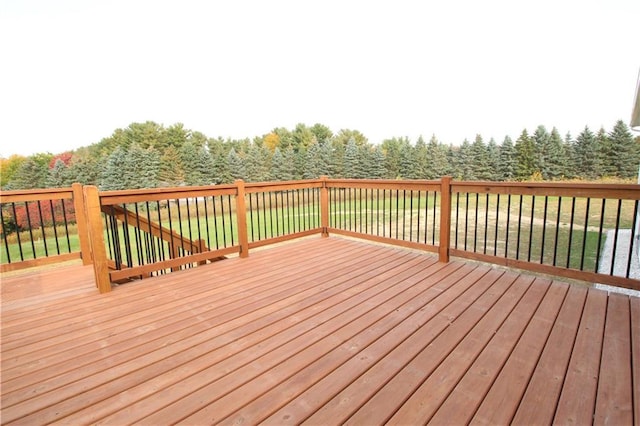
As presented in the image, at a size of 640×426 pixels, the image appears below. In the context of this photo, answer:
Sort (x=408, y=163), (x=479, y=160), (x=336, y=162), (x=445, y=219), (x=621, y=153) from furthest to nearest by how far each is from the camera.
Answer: (x=336, y=162), (x=408, y=163), (x=479, y=160), (x=621, y=153), (x=445, y=219)

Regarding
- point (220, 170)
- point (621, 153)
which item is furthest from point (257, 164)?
point (621, 153)

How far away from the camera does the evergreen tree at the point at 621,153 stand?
22094 millimetres

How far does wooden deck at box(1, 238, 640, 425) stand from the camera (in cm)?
142

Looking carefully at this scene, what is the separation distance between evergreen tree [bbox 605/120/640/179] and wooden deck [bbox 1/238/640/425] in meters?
28.3

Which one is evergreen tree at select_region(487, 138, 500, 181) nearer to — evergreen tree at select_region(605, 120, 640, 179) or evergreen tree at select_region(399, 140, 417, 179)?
evergreen tree at select_region(399, 140, 417, 179)

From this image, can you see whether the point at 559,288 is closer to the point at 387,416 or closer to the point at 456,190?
the point at 456,190

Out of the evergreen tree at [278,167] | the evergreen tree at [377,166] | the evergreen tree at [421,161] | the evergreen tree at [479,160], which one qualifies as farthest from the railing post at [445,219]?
the evergreen tree at [421,161]

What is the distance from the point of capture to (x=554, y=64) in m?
24.2

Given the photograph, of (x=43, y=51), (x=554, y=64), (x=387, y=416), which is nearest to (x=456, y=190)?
(x=387, y=416)

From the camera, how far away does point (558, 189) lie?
9.37ft

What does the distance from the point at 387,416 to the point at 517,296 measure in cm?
198

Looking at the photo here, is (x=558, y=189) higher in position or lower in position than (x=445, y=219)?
higher

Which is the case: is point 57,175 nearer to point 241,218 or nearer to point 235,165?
point 235,165

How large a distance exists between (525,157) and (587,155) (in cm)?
437
